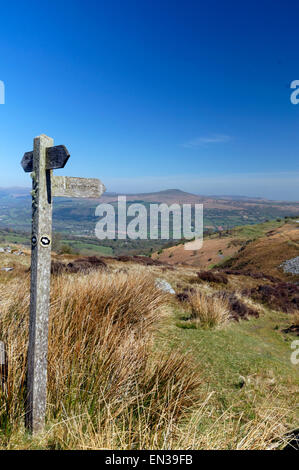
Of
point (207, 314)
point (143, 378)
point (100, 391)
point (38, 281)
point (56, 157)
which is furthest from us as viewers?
point (207, 314)

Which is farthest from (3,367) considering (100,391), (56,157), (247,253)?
(247,253)

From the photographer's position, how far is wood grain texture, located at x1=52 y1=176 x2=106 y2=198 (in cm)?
257

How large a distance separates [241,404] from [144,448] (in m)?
2.12

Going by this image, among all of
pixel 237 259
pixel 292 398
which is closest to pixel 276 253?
pixel 237 259

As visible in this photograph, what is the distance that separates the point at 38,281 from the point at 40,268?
4.6 inches

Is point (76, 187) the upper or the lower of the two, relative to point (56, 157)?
lower

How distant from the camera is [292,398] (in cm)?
422

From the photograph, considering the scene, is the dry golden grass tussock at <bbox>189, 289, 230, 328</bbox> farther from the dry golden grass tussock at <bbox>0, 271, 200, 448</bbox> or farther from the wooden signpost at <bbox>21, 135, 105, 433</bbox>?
the wooden signpost at <bbox>21, 135, 105, 433</bbox>

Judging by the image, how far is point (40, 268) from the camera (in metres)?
2.52

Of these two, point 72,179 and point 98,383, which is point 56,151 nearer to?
point 72,179

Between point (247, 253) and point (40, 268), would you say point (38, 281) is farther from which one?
point (247, 253)

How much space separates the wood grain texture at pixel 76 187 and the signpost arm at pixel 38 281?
0.08 metres

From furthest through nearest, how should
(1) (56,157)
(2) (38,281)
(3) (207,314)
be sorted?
(3) (207,314)
(2) (38,281)
(1) (56,157)

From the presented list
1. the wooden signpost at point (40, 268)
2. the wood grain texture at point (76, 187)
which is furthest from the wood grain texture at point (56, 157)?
the wood grain texture at point (76, 187)
